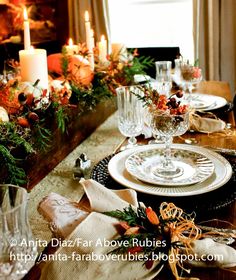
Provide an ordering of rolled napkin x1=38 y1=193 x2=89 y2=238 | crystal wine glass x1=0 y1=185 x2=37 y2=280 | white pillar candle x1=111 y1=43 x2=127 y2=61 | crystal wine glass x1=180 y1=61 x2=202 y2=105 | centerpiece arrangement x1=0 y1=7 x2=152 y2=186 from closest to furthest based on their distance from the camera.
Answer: crystal wine glass x1=0 y1=185 x2=37 y2=280 < rolled napkin x1=38 y1=193 x2=89 y2=238 < centerpiece arrangement x1=0 y1=7 x2=152 y2=186 < crystal wine glass x1=180 y1=61 x2=202 y2=105 < white pillar candle x1=111 y1=43 x2=127 y2=61

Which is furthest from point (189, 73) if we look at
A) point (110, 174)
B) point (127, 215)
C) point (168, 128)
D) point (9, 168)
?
point (127, 215)

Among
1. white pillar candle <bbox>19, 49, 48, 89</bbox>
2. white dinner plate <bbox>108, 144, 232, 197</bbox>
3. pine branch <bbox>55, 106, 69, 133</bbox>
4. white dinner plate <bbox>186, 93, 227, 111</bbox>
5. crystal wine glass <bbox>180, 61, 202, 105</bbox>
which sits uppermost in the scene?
white pillar candle <bbox>19, 49, 48, 89</bbox>

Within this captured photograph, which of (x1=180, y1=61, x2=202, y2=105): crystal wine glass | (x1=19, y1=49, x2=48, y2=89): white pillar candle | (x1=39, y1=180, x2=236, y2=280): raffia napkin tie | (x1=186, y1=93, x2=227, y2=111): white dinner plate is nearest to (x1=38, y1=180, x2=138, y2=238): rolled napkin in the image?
(x1=39, y1=180, x2=236, y2=280): raffia napkin tie

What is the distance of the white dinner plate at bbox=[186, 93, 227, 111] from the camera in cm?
183

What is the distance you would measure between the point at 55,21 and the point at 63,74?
8.50 ft

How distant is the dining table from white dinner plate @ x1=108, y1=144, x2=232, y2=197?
0.01 metres

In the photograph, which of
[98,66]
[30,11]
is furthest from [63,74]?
[30,11]

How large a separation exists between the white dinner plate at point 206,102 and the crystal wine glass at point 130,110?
486 millimetres

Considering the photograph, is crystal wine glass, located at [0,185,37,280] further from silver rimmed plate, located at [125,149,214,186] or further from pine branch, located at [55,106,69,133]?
pine branch, located at [55,106,69,133]

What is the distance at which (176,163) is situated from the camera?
120cm

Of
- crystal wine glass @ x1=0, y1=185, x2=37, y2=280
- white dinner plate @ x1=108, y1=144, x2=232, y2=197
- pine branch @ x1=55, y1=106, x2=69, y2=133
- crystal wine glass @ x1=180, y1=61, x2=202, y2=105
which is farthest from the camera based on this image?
crystal wine glass @ x1=180, y1=61, x2=202, y2=105

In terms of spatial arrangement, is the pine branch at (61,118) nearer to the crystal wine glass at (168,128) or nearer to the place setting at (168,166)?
the place setting at (168,166)

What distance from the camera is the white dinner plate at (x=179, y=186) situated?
3.28 ft

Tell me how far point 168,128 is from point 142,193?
210 mm
